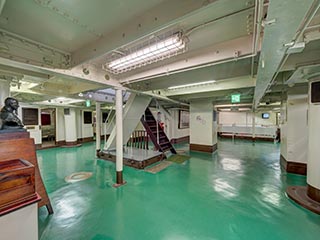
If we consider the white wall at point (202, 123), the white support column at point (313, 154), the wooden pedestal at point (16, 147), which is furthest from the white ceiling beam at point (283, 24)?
the white wall at point (202, 123)

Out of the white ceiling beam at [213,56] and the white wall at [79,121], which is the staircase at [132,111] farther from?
the white wall at [79,121]

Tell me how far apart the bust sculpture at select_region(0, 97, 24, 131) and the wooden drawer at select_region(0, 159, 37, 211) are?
1112mm

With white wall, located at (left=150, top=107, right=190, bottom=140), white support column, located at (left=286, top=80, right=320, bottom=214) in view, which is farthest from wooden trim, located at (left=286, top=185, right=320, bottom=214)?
white wall, located at (left=150, top=107, right=190, bottom=140)

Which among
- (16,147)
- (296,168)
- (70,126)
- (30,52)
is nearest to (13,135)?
(16,147)

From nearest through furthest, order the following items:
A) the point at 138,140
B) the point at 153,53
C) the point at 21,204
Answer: the point at 21,204
the point at 153,53
the point at 138,140

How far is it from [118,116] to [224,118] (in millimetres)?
11397

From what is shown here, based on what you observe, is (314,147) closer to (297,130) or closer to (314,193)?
(314,193)

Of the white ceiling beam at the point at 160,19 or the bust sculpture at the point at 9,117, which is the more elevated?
the white ceiling beam at the point at 160,19

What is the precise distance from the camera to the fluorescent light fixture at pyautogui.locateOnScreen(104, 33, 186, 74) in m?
1.81

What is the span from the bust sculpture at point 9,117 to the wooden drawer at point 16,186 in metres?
1.11

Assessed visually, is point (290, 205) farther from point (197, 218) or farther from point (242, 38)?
point (242, 38)

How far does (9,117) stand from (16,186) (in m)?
1.26

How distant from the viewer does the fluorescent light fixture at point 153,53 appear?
1806 mm

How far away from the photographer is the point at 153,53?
208 cm
